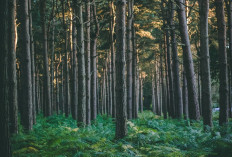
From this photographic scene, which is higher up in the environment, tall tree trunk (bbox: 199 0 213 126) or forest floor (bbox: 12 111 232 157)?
tall tree trunk (bbox: 199 0 213 126)

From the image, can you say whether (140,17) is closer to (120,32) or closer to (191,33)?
(191,33)

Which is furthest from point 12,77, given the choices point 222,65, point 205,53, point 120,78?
point 222,65

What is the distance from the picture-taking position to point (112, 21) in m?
14.6

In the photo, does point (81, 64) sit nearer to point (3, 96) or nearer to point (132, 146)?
point (132, 146)

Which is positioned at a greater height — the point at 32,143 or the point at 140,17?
the point at 140,17

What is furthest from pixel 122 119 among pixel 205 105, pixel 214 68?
pixel 214 68

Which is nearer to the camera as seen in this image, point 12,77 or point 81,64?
point 12,77

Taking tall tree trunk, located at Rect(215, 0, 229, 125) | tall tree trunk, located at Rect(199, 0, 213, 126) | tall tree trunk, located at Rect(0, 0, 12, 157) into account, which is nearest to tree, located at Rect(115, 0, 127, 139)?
tall tree trunk, located at Rect(199, 0, 213, 126)

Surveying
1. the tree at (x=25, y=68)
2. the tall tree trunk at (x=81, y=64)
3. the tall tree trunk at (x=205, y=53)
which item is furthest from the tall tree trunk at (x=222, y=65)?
the tree at (x=25, y=68)

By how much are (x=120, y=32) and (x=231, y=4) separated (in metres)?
8.53

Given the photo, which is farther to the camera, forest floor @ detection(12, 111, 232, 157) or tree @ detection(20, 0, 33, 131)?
tree @ detection(20, 0, 33, 131)

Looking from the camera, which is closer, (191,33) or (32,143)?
(32,143)

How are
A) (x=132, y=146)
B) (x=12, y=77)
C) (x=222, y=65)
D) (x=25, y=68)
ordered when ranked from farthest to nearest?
1. (x=222, y=65)
2. (x=25, y=68)
3. (x=12, y=77)
4. (x=132, y=146)

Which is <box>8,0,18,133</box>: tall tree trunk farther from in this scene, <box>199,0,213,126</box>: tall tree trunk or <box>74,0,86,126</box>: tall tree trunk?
<box>199,0,213,126</box>: tall tree trunk
